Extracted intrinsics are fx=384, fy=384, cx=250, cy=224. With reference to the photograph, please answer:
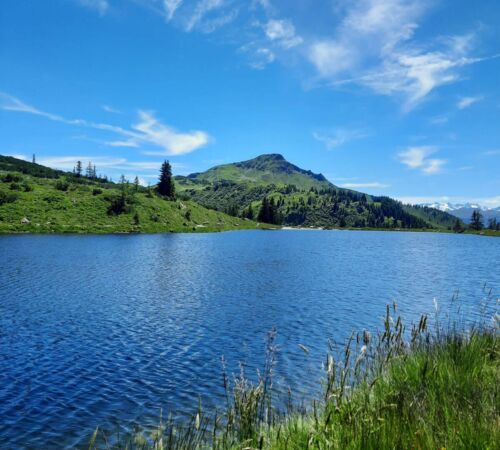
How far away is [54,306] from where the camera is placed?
109 ft

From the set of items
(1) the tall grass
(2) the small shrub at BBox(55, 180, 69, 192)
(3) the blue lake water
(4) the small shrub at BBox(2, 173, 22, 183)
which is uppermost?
(4) the small shrub at BBox(2, 173, 22, 183)

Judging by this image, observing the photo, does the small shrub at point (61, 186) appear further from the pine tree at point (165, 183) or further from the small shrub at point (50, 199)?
the pine tree at point (165, 183)

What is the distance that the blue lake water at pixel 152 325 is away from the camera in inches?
651

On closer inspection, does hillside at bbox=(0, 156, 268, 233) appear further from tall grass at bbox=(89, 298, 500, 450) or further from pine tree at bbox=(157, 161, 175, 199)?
tall grass at bbox=(89, 298, 500, 450)

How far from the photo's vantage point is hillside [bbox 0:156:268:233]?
111062 mm

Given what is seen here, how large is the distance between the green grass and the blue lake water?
53231 mm

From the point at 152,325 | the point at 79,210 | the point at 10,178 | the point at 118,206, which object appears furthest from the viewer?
the point at 118,206

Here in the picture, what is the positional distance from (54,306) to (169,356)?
1597 cm

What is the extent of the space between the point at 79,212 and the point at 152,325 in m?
109

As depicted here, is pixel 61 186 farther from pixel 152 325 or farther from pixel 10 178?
pixel 152 325

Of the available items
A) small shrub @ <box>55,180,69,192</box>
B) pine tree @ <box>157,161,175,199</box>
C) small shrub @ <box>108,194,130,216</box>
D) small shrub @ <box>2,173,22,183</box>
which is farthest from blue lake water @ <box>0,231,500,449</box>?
pine tree @ <box>157,161,175,199</box>

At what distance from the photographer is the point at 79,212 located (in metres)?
126

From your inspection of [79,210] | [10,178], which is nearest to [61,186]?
[10,178]

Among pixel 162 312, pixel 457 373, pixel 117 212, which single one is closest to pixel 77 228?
pixel 117 212
